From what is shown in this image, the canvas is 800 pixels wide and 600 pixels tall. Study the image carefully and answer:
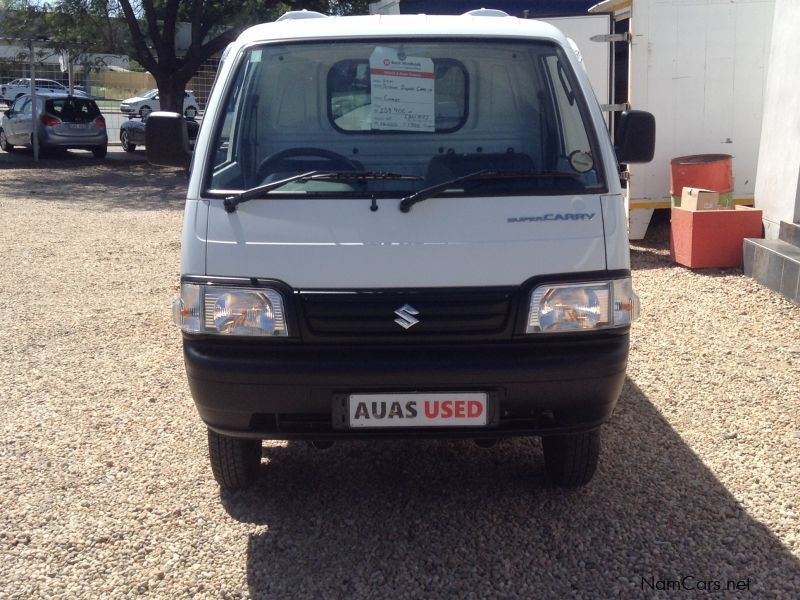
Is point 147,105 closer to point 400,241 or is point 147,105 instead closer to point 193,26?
point 193,26

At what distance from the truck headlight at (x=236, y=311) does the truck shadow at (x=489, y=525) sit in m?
0.92

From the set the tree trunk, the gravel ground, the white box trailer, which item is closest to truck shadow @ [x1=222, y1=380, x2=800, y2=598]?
the gravel ground

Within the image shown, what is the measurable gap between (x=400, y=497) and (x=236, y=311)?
1.26m

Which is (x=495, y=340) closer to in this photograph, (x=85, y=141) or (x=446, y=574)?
(x=446, y=574)

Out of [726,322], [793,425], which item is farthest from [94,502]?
[726,322]

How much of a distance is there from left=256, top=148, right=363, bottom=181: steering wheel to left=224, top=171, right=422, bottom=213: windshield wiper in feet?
0.29

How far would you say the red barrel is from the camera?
30.2 feet

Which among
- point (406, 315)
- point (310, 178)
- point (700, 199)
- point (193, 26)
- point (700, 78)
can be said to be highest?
point (193, 26)

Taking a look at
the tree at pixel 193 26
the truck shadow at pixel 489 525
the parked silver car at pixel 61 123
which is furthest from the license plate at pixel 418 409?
the parked silver car at pixel 61 123

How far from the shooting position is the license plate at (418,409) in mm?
3453

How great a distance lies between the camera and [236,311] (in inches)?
137

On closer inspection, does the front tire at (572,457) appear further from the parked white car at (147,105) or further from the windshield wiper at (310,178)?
the parked white car at (147,105)

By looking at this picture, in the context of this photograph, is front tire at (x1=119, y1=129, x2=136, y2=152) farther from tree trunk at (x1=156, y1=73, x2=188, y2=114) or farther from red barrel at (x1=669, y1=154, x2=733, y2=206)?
red barrel at (x1=669, y1=154, x2=733, y2=206)

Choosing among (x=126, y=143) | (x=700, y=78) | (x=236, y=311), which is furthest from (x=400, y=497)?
(x=126, y=143)
